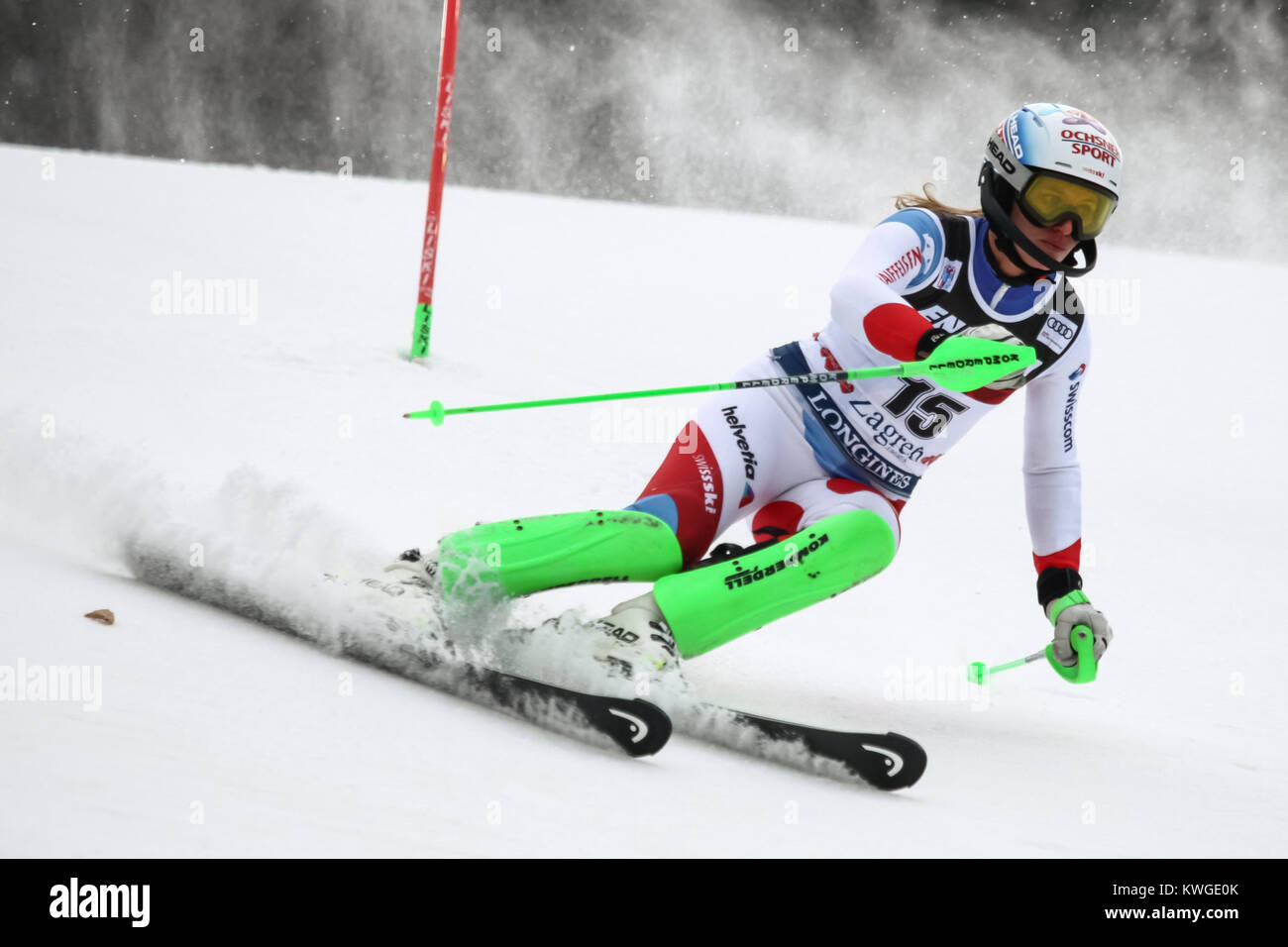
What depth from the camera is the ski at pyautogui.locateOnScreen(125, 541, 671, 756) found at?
219 cm

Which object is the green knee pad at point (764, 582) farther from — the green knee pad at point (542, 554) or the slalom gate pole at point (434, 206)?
the slalom gate pole at point (434, 206)

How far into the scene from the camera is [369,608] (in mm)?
2525

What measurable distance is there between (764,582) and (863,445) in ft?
1.64

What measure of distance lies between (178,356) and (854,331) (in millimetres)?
3683

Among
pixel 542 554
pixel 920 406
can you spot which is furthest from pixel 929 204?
A: pixel 542 554

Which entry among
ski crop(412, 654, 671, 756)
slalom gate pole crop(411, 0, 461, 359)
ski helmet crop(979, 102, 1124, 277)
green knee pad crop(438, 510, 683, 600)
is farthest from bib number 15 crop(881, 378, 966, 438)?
slalom gate pole crop(411, 0, 461, 359)

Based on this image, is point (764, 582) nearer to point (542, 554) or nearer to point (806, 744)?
point (806, 744)

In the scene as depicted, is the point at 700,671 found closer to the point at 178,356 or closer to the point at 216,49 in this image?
the point at 178,356

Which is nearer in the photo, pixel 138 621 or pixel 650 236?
pixel 138 621

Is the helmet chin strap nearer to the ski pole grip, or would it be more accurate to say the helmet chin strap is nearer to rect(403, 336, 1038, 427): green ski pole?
rect(403, 336, 1038, 427): green ski pole

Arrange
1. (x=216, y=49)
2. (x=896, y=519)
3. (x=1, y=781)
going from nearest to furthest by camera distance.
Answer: (x=1, y=781)
(x=896, y=519)
(x=216, y=49)

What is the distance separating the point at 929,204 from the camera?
9.43ft

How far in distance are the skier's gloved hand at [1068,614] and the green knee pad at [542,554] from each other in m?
1.00
